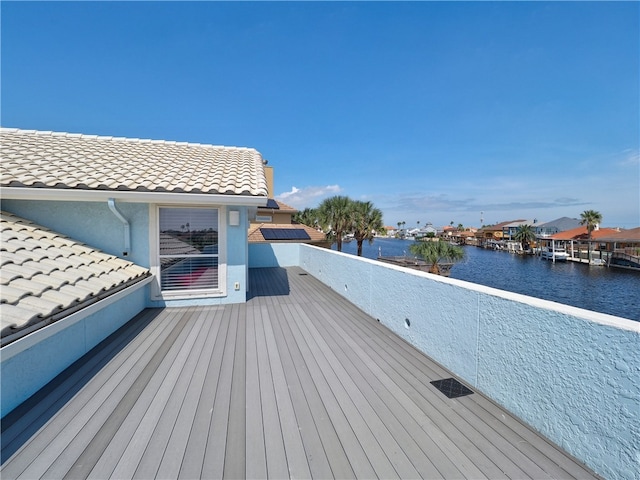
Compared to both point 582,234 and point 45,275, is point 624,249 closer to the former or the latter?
point 582,234

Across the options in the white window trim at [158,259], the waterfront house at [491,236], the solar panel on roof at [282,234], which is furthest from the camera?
the waterfront house at [491,236]

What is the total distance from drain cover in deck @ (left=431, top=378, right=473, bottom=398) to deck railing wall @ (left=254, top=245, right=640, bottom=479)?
4.7 inches

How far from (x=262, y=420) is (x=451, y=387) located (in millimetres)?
2051

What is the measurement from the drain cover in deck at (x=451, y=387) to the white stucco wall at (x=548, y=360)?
0.40 feet

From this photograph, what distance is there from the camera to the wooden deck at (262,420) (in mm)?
1810

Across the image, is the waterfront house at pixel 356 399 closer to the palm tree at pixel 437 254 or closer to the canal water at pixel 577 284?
the palm tree at pixel 437 254

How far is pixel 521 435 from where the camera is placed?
214 centimetres

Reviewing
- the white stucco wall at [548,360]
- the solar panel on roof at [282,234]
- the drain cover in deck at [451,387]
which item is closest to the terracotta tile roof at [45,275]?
the drain cover in deck at [451,387]

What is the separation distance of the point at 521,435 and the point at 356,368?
1.62m

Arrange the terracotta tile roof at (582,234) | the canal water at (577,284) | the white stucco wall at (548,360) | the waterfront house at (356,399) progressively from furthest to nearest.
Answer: the terracotta tile roof at (582,234)
the canal water at (577,284)
the waterfront house at (356,399)
the white stucco wall at (548,360)

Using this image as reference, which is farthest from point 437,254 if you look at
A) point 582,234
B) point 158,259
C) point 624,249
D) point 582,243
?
point 582,234

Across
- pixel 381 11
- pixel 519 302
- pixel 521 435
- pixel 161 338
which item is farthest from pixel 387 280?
pixel 381 11

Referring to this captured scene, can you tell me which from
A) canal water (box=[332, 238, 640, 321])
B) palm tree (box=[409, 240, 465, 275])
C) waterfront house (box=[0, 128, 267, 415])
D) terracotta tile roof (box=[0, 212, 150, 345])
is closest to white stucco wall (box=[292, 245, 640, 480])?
waterfront house (box=[0, 128, 267, 415])

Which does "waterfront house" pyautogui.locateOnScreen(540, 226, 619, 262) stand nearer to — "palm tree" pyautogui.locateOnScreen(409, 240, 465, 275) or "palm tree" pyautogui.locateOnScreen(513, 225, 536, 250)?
"palm tree" pyautogui.locateOnScreen(513, 225, 536, 250)
